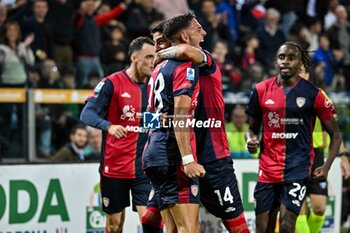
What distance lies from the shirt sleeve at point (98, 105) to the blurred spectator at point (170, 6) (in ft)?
20.7

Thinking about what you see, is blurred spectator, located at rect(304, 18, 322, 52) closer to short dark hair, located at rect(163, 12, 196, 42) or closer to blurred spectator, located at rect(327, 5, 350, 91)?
blurred spectator, located at rect(327, 5, 350, 91)

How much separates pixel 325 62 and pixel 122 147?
7.97m

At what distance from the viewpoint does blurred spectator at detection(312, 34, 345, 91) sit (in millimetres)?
15766

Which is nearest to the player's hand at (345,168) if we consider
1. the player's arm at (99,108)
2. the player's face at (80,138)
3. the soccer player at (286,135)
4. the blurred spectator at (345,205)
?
the soccer player at (286,135)

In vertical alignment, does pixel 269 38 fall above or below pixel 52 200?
above

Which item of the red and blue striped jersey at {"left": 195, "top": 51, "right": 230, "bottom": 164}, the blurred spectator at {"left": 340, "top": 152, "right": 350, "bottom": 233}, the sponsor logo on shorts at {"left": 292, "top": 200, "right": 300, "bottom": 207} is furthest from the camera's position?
the blurred spectator at {"left": 340, "top": 152, "right": 350, "bottom": 233}

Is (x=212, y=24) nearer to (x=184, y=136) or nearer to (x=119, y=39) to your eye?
(x=119, y=39)

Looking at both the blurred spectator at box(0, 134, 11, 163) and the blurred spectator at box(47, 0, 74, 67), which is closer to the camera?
the blurred spectator at box(0, 134, 11, 163)

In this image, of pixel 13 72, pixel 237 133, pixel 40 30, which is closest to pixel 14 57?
pixel 13 72

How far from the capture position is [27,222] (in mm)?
10078

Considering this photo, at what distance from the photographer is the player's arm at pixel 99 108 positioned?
904 centimetres

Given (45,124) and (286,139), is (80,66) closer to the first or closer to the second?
(45,124)

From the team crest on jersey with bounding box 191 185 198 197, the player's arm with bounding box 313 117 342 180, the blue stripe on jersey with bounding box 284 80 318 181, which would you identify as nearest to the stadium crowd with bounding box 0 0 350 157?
the blue stripe on jersey with bounding box 284 80 318 181

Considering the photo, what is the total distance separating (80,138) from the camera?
11719 mm
